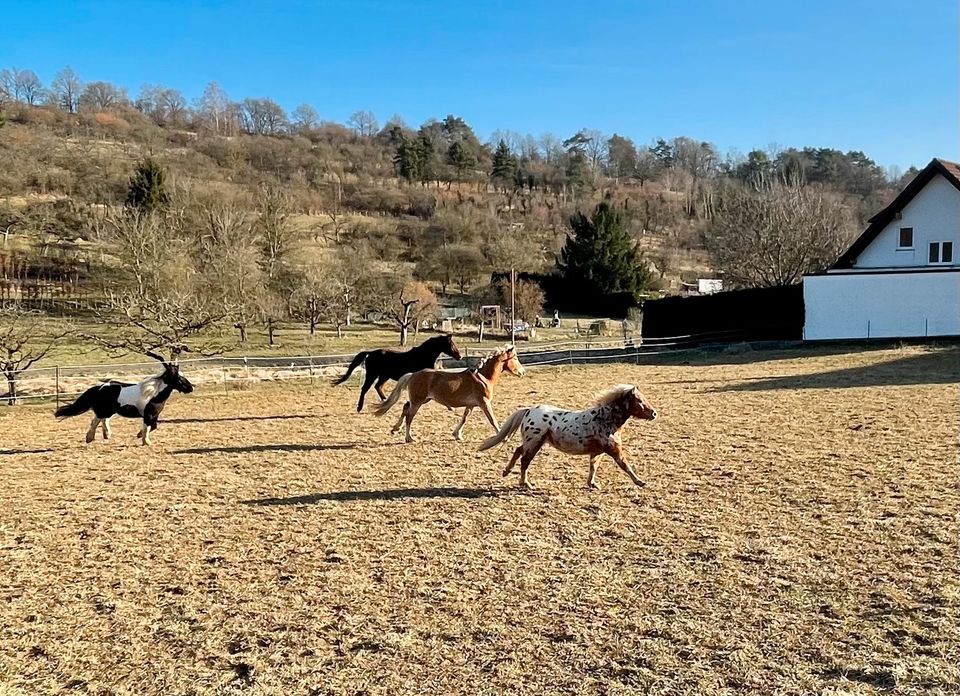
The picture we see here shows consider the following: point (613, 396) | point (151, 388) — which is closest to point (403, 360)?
point (151, 388)

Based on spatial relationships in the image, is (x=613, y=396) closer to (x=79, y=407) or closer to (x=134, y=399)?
(x=134, y=399)

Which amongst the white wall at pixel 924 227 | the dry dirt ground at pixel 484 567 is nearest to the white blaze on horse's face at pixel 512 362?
the dry dirt ground at pixel 484 567

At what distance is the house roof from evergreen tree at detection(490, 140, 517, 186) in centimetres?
7186

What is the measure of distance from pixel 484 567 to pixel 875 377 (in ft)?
45.5

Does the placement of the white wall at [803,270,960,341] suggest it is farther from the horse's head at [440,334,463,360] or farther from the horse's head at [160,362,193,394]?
the horse's head at [160,362,193,394]

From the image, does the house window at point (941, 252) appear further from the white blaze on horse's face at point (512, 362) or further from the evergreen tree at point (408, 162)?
the evergreen tree at point (408, 162)

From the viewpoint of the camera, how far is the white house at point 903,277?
2250 centimetres

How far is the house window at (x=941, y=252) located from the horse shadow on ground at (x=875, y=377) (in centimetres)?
888

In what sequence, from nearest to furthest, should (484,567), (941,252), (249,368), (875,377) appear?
(484,567) < (875,377) < (249,368) < (941,252)

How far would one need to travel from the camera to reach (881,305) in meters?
23.1

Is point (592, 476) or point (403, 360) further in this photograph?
point (403, 360)

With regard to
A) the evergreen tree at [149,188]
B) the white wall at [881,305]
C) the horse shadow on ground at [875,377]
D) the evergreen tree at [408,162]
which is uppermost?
the evergreen tree at [408,162]

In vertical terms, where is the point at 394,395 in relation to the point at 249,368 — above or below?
above

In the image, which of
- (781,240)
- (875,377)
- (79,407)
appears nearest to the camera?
(79,407)
